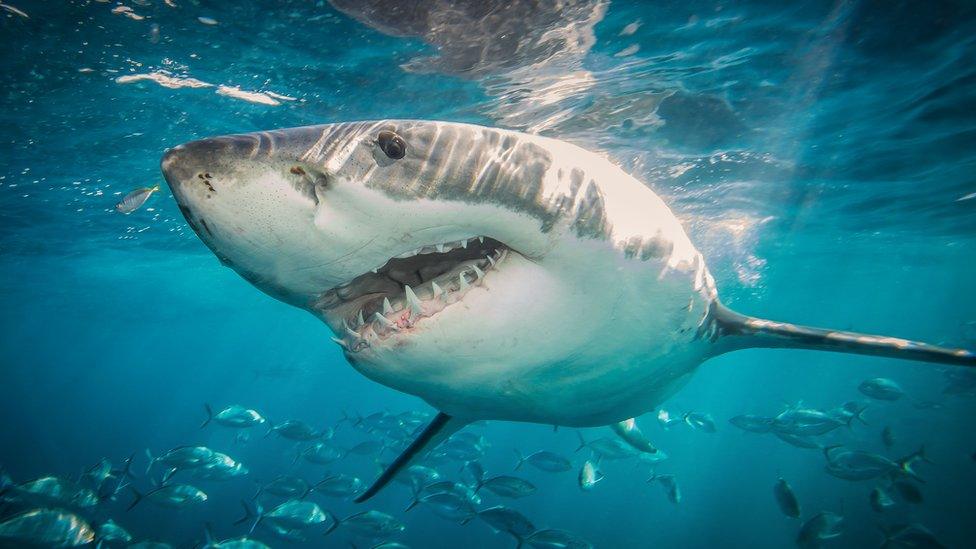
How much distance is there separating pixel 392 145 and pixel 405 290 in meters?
0.73

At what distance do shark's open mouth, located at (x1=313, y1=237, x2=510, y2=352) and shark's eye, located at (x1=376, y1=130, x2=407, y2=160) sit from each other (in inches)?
15.4

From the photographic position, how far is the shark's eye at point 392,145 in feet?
5.92

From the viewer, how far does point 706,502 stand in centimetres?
3039

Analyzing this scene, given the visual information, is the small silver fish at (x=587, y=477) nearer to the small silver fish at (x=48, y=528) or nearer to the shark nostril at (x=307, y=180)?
the small silver fish at (x=48, y=528)

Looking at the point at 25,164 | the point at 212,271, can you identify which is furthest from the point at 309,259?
the point at 212,271

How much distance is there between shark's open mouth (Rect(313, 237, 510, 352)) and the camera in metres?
2.14

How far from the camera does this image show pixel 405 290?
90.0 inches

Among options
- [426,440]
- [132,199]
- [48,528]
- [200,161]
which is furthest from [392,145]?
[48,528]

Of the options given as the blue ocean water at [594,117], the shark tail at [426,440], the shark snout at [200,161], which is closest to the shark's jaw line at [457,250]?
the shark snout at [200,161]

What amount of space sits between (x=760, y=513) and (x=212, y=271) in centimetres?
3211

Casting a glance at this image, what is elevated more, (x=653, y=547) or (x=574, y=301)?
(x=574, y=301)

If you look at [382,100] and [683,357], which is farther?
[382,100]

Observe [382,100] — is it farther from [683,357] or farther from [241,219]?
[241,219]

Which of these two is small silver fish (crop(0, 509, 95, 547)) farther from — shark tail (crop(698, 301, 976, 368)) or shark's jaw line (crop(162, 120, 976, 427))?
shark tail (crop(698, 301, 976, 368))
